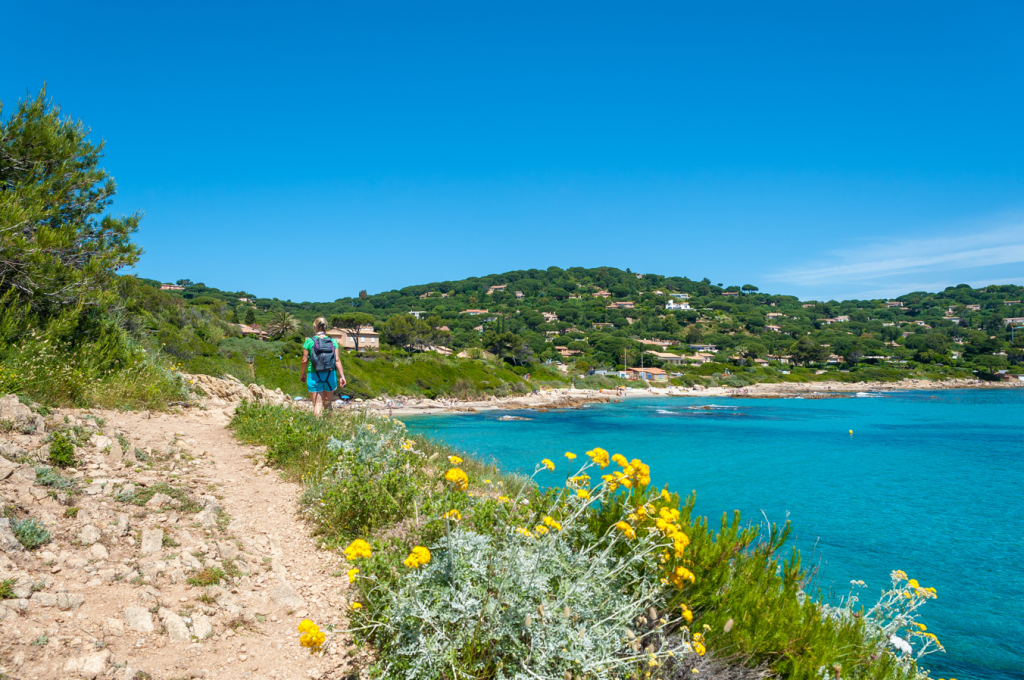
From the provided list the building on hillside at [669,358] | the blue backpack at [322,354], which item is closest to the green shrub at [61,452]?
the blue backpack at [322,354]

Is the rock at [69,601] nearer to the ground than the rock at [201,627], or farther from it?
farther from it

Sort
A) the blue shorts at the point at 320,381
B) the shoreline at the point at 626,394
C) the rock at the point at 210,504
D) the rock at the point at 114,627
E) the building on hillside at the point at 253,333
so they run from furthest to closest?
the building on hillside at the point at 253,333, the shoreline at the point at 626,394, the blue shorts at the point at 320,381, the rock at the point at 210,504, the rock at the point at 114,627

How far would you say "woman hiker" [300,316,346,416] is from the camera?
8.69 m

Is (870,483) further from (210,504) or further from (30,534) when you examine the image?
(30,534)

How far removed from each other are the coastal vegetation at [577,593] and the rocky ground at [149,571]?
0.42 metres

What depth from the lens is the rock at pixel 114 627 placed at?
108 inches

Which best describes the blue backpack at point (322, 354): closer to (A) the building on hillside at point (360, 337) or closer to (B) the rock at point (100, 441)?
(B) the rock at point (100, 441)

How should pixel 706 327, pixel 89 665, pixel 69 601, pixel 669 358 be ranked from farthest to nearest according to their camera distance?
pixel 706 327
pixel 669 358
pixel 69 601
pixel 89 665

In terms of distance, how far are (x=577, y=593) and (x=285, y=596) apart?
211cm

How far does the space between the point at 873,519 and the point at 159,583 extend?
59.0 ft

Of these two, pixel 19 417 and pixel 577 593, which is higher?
pixel 19 417

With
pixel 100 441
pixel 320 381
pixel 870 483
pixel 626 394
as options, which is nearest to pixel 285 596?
pixel 100 441

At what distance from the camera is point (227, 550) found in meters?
3.91

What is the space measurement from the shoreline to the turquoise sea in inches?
170
